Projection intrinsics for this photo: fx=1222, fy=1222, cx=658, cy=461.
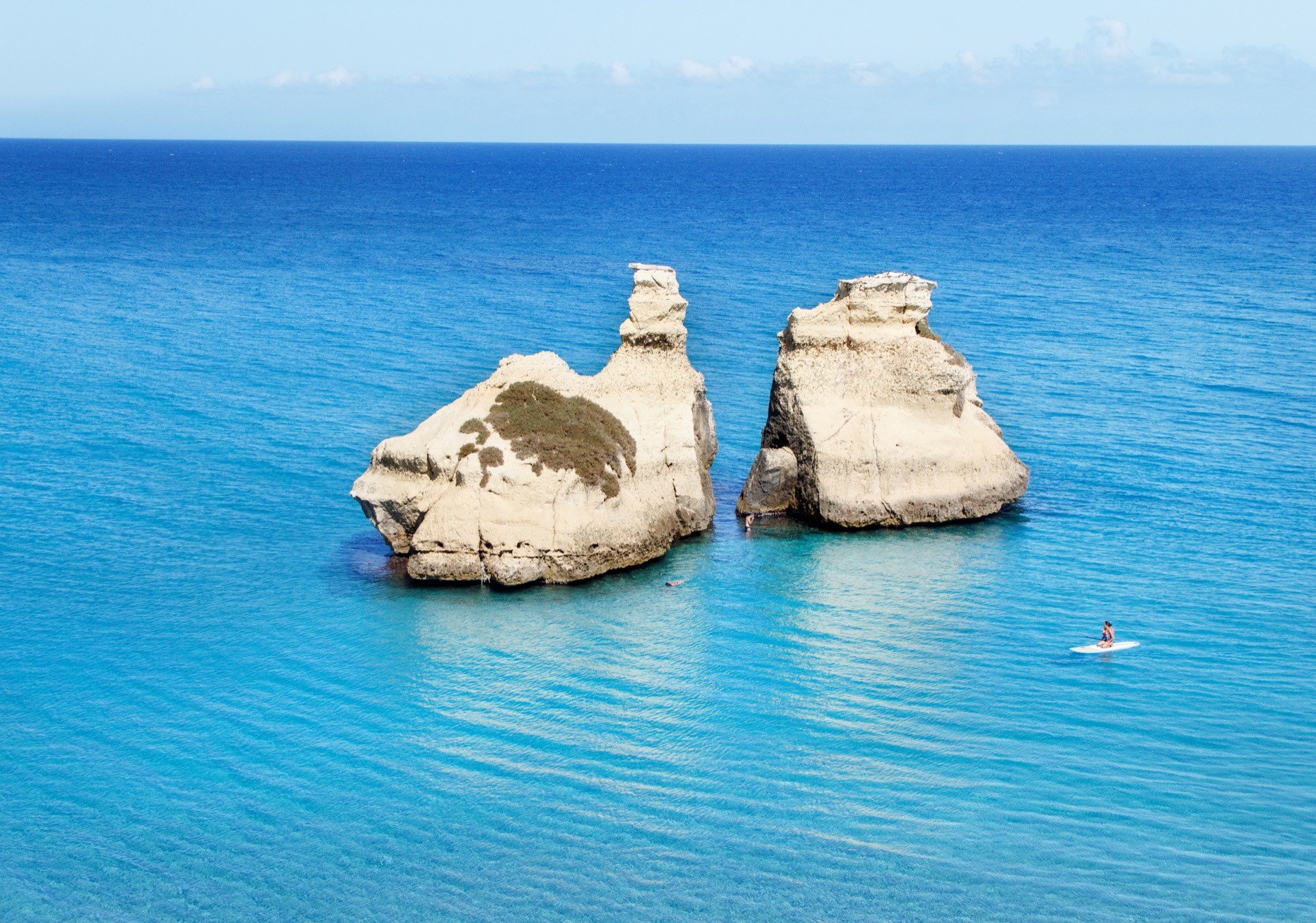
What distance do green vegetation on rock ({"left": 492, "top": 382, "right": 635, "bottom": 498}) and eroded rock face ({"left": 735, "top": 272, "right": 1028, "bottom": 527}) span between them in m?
6.28

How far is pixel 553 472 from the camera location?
35906 millimetres

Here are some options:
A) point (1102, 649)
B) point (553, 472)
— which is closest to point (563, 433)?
point (553, 472)

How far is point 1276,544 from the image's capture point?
39.5 metres

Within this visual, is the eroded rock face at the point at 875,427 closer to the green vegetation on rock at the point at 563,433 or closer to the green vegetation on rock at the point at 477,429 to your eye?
the green vegetation on rock at the point at 563,433

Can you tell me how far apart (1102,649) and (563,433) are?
16.5m

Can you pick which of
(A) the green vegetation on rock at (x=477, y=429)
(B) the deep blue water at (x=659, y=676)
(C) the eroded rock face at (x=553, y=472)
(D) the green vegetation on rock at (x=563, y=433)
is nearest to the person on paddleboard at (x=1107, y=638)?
(B) the deep blue water at (x=659, y=676)

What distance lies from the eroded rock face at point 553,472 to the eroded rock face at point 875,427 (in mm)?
3338

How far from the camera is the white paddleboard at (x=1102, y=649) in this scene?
3219 cm

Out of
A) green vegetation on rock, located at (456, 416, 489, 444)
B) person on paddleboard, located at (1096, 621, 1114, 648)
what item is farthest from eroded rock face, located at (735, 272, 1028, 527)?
green vegetation on rock, located at (456, 416, 489, 444)

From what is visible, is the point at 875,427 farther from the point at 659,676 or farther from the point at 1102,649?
the point at 659,676

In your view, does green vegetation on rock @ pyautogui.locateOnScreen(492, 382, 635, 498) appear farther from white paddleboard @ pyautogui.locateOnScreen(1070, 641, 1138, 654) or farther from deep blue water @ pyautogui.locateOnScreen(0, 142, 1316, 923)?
white paddleboard @ pyautogui.locateOnScreen(1070, 641, 1138, 654)

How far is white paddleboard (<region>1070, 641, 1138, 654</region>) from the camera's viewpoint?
1267 inches

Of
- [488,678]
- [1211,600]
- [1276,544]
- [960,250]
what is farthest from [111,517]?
[960,250]

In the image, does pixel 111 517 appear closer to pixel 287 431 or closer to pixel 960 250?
pixel 287 431
